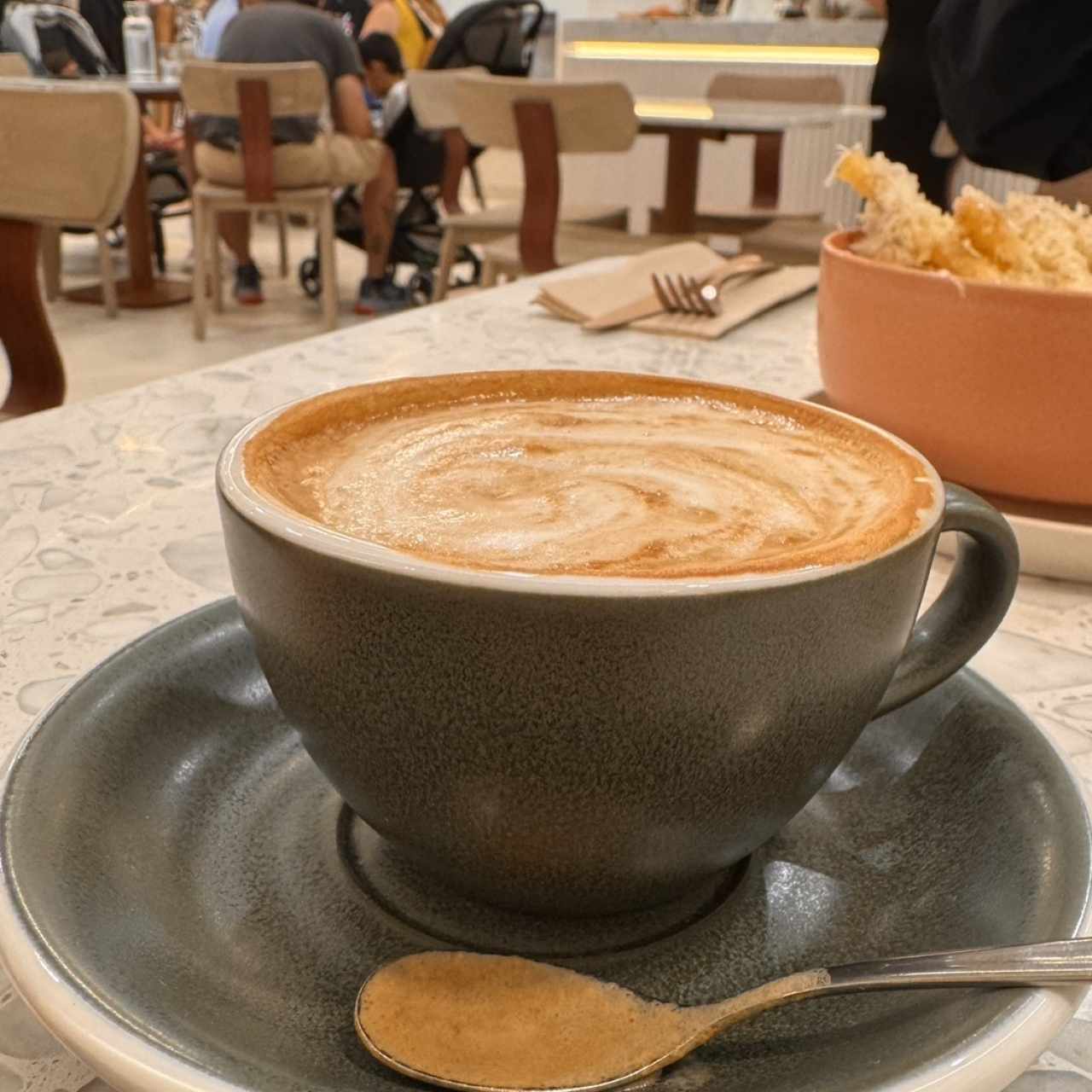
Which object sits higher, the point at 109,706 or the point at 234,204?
the point at 109,706

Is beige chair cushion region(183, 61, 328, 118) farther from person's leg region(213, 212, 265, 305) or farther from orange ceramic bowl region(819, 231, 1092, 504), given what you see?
orange ceramic bowl region(819, 231, 1092, 504)

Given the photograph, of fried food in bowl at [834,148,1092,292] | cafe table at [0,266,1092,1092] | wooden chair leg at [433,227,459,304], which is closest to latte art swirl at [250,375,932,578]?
cafe table at [0,266,1092,1092]

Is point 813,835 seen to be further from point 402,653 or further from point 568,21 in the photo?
point 568,21

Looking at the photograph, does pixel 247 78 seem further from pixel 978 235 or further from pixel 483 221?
pixel 978 235

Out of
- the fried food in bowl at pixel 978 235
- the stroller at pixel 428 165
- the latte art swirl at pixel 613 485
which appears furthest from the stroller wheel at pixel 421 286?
the latte art swirl at pixel 613 485

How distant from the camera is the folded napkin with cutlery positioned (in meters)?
1.05

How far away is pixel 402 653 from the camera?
0.89 feet

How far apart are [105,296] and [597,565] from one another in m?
4.12

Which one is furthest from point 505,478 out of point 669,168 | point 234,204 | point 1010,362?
point 234,204

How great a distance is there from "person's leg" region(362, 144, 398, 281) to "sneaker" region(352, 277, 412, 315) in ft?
0.11

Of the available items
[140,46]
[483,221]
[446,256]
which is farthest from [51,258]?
[483,221]

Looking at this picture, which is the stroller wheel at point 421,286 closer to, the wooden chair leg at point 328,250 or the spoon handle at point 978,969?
the wooden chair leg at point 328,250

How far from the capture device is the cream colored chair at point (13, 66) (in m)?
4.18

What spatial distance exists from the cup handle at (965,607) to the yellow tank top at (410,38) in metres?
5.73
